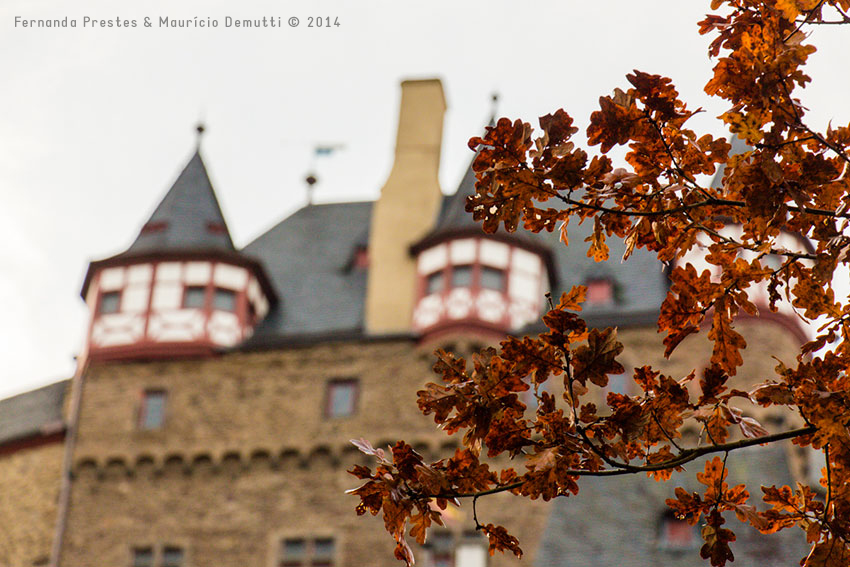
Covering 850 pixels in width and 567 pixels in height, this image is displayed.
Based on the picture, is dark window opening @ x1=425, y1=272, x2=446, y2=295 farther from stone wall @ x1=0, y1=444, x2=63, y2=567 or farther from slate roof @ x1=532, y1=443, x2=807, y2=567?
stone wall @ x1=0, y1=444, x2=63, y2=567

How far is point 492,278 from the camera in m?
30.7

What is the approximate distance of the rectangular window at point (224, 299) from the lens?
31875 mm

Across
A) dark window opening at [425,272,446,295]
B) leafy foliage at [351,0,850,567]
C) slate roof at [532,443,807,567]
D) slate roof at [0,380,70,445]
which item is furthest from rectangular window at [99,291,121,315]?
leafy foliage at [351,0,850,567]

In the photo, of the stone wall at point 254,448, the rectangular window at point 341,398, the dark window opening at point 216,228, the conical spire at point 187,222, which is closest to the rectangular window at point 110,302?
the conical spire at point 187,222

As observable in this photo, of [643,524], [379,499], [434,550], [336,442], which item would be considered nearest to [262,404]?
[336,442]

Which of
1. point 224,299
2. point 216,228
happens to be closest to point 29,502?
point 224,299

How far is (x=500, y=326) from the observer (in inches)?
1187

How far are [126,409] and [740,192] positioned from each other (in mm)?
26225

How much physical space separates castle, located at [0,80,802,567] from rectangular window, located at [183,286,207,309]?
42 millimetres

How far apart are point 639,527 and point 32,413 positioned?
14170 mm

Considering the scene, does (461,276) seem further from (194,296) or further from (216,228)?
(216,228)

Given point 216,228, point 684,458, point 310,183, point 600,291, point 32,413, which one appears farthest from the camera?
point 310,183

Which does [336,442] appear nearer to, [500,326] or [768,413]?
[500,326]

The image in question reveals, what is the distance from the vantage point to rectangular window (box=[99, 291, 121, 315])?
3222 centimetres
